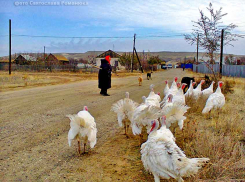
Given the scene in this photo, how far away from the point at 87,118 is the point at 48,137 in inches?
69.1

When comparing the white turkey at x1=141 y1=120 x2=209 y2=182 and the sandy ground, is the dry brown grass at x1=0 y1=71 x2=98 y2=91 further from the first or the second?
the white turkey at x1=141 y1=120 x2=209 y2=182

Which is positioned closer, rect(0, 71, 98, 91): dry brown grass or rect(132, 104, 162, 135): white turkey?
rect(132, 104, 162, 135): white turkey

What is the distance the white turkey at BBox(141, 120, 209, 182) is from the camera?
3.46m

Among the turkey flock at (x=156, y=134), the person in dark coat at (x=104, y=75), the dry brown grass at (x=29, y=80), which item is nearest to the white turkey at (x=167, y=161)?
the turkey flock at (x=156, y=134)

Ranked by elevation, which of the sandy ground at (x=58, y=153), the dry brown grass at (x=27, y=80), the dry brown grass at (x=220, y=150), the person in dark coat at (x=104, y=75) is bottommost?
the sandy ground at (x=58, y=153)

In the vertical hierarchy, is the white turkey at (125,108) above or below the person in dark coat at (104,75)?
below

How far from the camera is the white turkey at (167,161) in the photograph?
3459 millimetres

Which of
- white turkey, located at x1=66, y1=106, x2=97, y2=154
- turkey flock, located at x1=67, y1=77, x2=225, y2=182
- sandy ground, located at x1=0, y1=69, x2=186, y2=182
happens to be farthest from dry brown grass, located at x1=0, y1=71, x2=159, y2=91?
white turkey, located at x1=66, y1=106, x2=97, y2=154

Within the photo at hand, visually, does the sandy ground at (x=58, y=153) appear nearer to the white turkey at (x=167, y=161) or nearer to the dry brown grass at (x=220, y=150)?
the white turkey at (x=167, y=161)

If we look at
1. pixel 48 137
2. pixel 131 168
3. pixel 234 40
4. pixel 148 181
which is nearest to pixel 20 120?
pixel 48 137

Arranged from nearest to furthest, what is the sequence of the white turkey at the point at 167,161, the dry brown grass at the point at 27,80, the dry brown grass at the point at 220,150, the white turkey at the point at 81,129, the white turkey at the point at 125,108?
the white turkey at the point at 167,161 → the dry brown grass at the point at 220,150 → the white turkey at the point at 81,129 → the white turkey at the point at 125,108 → the dry brown grass at the point at 27,80

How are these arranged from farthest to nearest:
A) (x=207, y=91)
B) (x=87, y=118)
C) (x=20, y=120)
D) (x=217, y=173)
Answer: (x=207, y=91)
(x=20, y=120)
(x=87, y=118)
(x=217, y=173)

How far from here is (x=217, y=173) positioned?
153 inches

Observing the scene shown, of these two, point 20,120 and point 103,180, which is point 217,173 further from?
point 20,120
